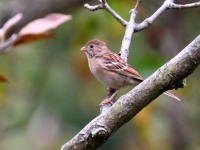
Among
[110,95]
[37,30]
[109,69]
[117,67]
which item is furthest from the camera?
[109,69]

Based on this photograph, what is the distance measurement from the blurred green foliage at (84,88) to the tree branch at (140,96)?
1.86 metres

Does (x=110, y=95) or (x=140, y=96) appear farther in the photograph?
(x=110, y=95)

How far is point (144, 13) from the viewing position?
16.1 ft

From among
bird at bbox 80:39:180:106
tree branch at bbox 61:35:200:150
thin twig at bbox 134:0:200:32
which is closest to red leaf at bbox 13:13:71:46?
tree branch at bbox 61:35:200:150

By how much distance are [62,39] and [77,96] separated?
640 millimetres

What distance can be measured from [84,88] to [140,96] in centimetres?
379

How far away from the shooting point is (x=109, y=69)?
4.39 meters

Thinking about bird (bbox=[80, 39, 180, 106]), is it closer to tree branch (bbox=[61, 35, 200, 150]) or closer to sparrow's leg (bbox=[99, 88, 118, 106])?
sparrow's leg (bbox=[99, 88, 118, 106])

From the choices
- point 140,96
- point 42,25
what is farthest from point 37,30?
point 140,96

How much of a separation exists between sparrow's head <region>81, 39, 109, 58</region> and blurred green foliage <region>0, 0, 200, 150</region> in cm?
8

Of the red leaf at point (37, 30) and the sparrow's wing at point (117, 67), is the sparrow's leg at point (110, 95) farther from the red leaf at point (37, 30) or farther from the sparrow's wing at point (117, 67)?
the red leaf at point (37, 30)

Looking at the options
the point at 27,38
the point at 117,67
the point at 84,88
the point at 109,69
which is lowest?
the point at 27,38

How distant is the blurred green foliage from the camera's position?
4.61m

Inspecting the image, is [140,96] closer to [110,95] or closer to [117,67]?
[110,95]
